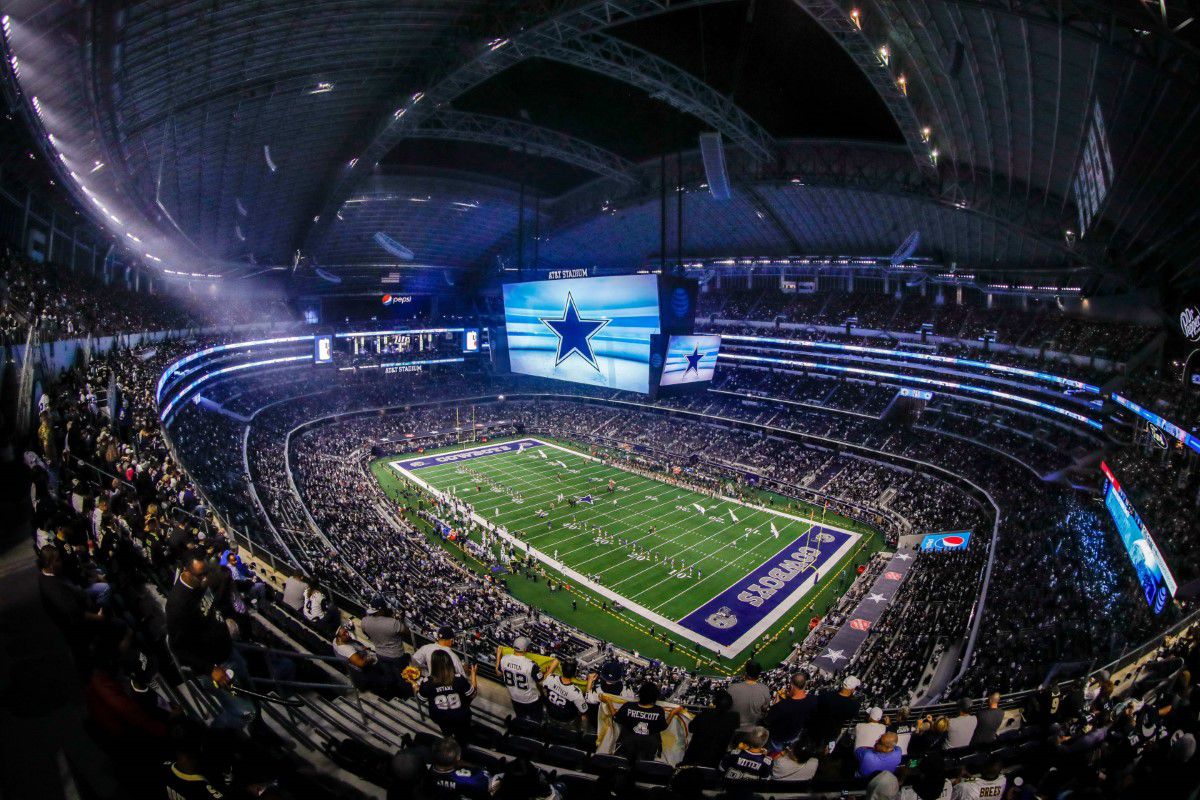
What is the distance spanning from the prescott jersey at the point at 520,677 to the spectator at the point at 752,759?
177 cm

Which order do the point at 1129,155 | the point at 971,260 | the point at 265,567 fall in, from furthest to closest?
the point at 971,260 → the point at 1129,155 → the point at 265,567

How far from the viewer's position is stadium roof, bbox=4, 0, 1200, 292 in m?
14.5

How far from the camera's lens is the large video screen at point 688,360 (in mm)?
28141

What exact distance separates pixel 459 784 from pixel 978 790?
12.0ft

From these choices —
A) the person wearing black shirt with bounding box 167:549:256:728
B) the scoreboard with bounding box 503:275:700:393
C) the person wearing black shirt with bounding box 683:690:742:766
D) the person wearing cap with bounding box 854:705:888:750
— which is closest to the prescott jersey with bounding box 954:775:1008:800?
the person wearing cap with bounding box 854:705:888:750

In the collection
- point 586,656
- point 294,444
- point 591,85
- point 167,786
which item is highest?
point 591,85

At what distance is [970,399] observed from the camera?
37.4 metres

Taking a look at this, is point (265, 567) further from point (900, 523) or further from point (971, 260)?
point (971, 260)

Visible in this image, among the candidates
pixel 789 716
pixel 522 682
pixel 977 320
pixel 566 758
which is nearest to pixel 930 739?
pixel 789 716

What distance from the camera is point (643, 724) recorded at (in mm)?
4734

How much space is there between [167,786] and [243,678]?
1.01 metres

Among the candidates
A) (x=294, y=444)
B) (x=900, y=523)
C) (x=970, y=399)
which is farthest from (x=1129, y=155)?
(x=294, y=444)

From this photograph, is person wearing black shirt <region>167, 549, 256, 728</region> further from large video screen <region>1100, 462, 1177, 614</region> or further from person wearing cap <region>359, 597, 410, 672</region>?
large video screen <region>1100, 462, 1177, 614</region>

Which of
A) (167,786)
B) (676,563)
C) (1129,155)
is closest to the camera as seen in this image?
(167,786)
